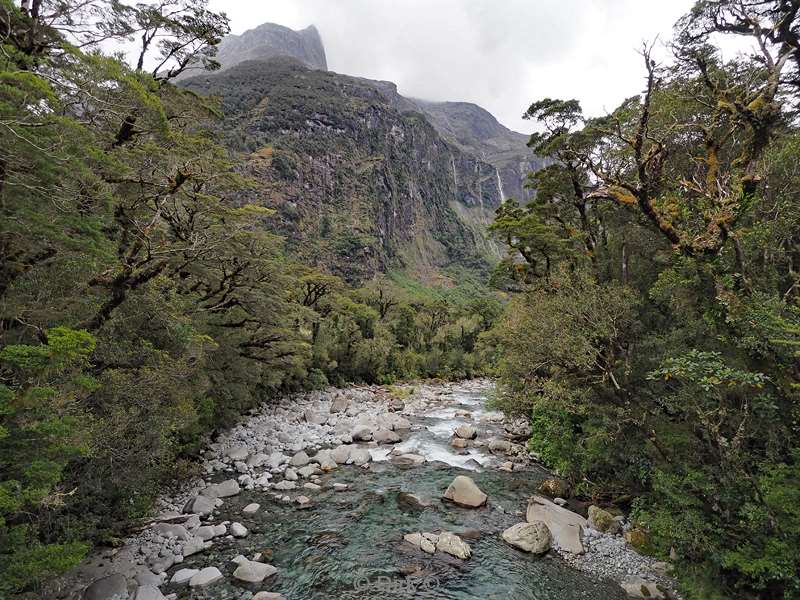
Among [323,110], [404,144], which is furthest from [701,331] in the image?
[404,144]

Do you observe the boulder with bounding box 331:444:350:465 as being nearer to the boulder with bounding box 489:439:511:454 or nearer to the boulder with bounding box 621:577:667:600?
the boulder with bounding box 489:439:511:454

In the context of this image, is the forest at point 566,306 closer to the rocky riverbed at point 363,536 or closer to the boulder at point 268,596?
the rocky riverbed at point 363,536

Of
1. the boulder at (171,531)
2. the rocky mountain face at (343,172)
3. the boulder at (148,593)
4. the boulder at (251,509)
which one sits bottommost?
the boulder at (251,509)

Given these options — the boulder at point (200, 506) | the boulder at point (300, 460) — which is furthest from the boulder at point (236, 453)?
the boulder at point (200, 506)

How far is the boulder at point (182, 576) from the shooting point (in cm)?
841

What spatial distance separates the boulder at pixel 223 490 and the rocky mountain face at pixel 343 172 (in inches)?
2586

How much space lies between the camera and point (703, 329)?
8.48 meters

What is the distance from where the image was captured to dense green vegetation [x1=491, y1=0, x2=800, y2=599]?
6.62 m

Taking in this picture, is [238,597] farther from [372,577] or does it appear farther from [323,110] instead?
[323,110]

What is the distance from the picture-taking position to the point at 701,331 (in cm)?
857

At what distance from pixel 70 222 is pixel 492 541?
37.2 ft

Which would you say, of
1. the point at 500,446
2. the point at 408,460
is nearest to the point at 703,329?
the point at 500,446

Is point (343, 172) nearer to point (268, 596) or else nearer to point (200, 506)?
point (200, 506)

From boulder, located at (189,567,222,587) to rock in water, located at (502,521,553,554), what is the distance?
22.3 ft
